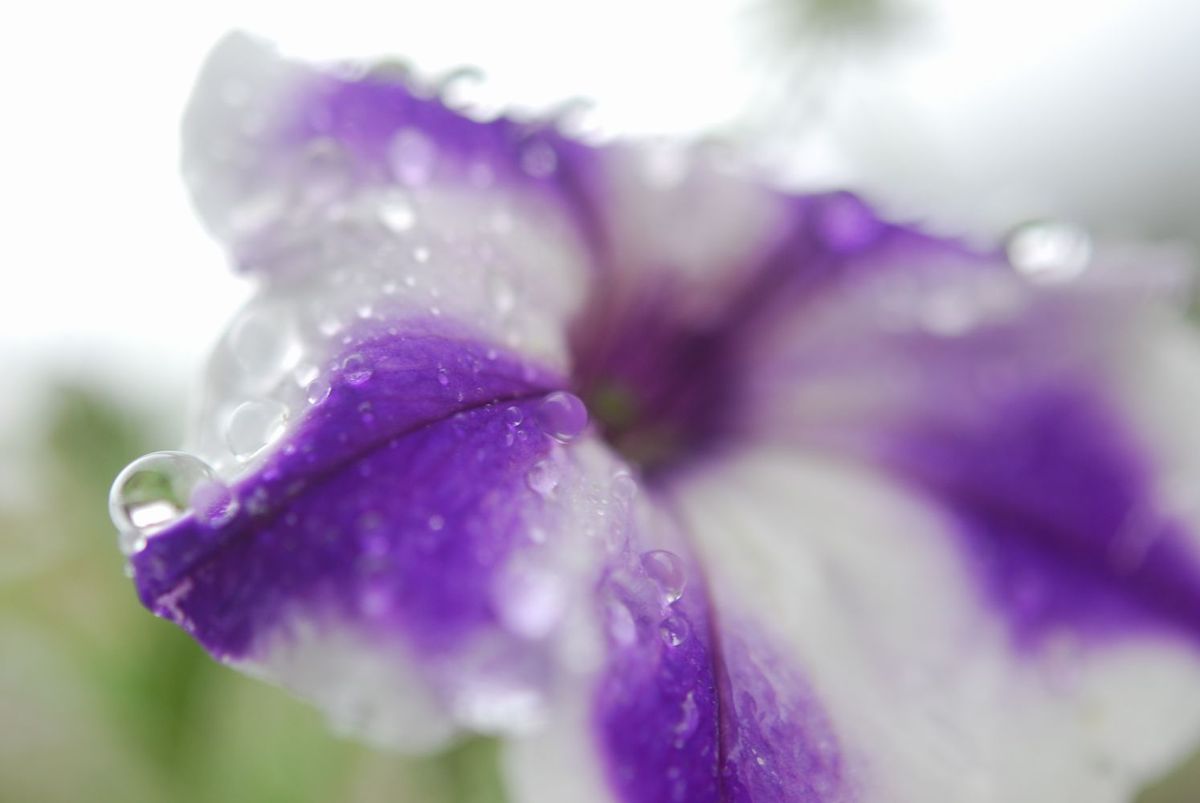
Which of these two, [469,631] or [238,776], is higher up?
[469,631]

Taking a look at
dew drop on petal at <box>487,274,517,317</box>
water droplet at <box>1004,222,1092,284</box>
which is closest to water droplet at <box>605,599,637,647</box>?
dew drop on petal at <box>487,274,517,317</box>

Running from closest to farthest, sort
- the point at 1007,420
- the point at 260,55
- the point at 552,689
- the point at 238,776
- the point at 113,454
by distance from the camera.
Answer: the point at 552,689 < the point at 260,55 < the point at 1007,420 < the point at 238,776 < the point at 113,454

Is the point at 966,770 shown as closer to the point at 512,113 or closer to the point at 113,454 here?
the point at 512,113

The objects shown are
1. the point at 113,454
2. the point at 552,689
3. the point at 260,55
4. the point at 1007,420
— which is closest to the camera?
the point at 552,689

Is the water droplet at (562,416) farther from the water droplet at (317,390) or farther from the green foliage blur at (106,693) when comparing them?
the green foliage blur at (106,693)

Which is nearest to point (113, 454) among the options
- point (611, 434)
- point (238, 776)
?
point (238, 776)

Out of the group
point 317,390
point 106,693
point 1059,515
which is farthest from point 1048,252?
point 106,693

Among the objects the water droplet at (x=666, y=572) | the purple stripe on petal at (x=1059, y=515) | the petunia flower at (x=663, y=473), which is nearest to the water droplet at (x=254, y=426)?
the petunia flower at (x=663, y=473)

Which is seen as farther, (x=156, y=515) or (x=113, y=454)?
(x=113, y=454)

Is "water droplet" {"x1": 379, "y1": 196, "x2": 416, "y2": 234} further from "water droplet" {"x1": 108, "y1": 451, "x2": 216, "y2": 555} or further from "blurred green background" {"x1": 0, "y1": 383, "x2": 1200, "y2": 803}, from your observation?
"blurred green background" {"x1": 0, "y1": 383, "x2": 1200, "y2": 803}

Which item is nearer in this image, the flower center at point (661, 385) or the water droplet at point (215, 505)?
the water droplet at point (215, 505)
